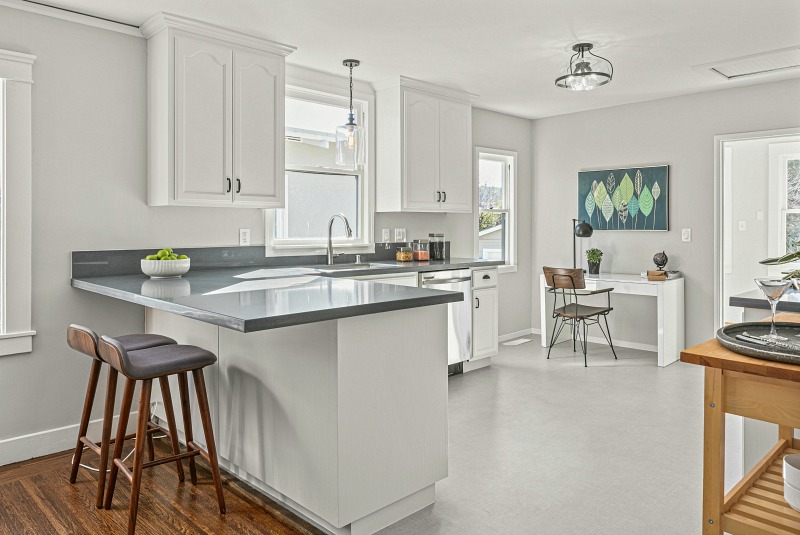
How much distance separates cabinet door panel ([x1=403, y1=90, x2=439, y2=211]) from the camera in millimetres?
4574

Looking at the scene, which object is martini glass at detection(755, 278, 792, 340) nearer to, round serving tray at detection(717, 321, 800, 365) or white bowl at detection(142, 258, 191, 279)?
round serving tray at detection(717, 321, 800, 365)

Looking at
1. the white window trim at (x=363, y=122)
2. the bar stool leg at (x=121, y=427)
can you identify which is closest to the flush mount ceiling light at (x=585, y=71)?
the white window trim at (x=363, y=122)

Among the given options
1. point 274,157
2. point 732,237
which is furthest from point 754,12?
point 732,237

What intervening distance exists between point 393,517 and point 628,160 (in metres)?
4.46

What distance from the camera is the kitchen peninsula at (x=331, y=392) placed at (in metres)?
2.13

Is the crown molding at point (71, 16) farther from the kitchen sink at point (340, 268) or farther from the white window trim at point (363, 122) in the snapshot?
the kitchen sink at point (340, 268)

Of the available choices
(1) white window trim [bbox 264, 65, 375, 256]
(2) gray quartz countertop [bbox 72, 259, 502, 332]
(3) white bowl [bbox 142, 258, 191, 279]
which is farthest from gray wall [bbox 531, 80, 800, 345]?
(3) white bowl [bbox 142, 258, 191, 279]

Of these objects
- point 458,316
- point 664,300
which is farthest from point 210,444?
point 664,300

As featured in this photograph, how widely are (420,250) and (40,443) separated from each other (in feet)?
9.61

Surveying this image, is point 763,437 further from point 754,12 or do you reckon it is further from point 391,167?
point 391,167

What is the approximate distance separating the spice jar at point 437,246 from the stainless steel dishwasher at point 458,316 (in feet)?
1.50

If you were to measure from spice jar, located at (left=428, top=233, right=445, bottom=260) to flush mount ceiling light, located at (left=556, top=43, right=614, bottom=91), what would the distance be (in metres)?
1.67

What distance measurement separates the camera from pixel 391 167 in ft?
15.1

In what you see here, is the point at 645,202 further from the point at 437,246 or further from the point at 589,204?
the point at 437,246
